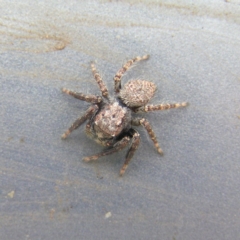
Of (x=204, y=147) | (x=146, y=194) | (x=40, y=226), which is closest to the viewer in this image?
(x=40, y=226)

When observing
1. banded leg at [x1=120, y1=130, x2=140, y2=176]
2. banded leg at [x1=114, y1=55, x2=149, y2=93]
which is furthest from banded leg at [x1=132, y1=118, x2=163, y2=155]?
banded leg at [x1=114, y1=55, x2=149, y2=93]

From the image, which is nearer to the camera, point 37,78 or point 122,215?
point 122,215

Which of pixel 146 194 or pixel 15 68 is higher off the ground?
pixel 15 68

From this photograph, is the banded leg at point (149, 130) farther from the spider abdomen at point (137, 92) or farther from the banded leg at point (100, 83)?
the banded leg at point (100, 83)

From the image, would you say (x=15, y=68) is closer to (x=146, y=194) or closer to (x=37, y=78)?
(x=37, y=78)

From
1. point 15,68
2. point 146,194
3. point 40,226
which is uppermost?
point 15,68

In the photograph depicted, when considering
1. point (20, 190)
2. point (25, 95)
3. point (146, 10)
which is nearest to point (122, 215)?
point (20, 190)

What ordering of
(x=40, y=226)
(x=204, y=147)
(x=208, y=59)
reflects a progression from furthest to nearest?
(x=208, y=59), (x=204, y=147), (x=40, y=226)
